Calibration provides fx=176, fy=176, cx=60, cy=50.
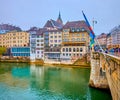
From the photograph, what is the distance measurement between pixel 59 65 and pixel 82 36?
1590 centimetres

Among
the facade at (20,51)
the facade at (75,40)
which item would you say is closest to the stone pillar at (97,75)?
the facade at (75,40)

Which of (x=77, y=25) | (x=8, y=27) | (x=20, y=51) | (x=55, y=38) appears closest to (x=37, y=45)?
(x=55, y=38)

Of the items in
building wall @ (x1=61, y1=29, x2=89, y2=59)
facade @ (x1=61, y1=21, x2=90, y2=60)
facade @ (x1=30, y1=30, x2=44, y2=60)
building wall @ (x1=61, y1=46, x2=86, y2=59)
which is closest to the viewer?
building wall @ (x1=61, y1=46, x2=86, y2=59)

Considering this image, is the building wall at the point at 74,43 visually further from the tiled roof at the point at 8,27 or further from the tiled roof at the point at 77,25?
the tiled roof at the point at 8,27

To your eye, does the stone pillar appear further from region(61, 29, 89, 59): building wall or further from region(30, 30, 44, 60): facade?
region(30, 30, 44, 60): facade

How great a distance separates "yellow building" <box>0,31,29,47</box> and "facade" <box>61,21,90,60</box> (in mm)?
24895

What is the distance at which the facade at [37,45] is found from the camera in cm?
8181

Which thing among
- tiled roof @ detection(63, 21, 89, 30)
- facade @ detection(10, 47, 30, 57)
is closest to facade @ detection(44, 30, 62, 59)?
tiled roof @ detection(63, 21, 89, 30)

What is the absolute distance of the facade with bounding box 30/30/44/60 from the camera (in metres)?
81.8

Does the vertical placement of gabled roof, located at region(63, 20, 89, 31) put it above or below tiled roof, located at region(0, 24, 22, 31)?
below

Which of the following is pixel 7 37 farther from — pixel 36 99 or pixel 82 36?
pixel 36 99

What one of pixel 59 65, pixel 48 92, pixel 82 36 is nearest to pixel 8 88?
→ pixel 48 92

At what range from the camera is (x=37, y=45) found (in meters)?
83.6

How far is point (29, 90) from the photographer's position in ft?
105
